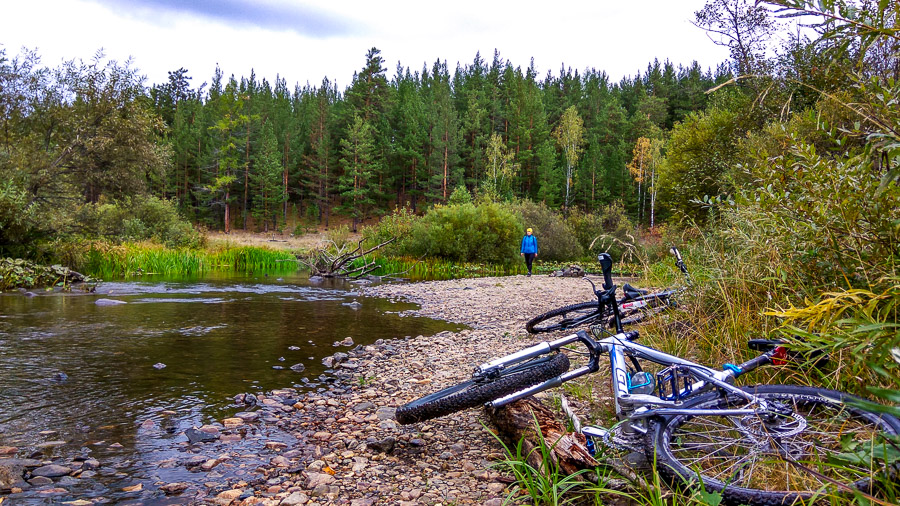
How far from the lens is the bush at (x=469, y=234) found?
2606 centimetres

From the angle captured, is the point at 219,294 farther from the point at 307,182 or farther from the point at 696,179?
the point at 307,182

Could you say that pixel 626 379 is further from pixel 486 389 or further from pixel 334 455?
pixel 334 455

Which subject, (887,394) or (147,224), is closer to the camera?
(887,394)

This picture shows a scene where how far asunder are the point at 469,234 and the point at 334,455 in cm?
2242

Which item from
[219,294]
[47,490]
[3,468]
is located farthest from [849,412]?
[219,294]

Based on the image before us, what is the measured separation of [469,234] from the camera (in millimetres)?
26109

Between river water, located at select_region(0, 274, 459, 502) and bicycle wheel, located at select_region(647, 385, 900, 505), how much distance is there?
11.2ft

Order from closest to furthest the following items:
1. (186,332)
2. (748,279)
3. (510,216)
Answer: (748,279) → (186,332) → (510,216)

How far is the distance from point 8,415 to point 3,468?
151 centimetres

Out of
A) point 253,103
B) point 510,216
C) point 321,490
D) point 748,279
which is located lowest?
point 321,490

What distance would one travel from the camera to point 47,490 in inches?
132

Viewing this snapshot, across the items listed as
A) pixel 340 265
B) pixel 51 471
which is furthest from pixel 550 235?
pixel 51 471

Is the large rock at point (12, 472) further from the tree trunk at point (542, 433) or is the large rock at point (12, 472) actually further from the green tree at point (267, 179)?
the green tree at point (267, 179)

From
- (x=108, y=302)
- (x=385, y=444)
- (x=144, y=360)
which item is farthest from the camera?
(x=108, y=302)
